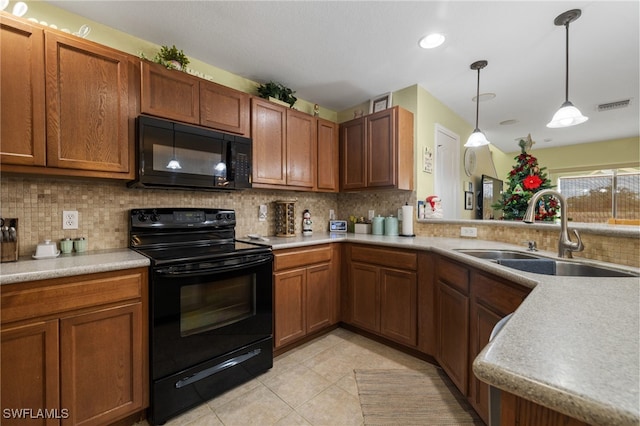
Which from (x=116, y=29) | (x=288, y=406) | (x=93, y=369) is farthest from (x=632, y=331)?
→ (x=116, y=29)

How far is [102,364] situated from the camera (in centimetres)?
136

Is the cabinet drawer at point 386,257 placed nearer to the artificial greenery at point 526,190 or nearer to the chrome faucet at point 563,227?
the chrome faucet at point 563,227

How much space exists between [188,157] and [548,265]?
2.41 metres

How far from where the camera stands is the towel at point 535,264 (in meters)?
1.55

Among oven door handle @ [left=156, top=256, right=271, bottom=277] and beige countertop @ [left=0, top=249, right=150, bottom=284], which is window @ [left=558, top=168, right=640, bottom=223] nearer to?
oven door handle @ [left=156, top=256, right=271, bottom=277]

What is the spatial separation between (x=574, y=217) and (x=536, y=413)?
6566 mm

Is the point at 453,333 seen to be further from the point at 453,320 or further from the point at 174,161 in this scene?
the point at 174,161

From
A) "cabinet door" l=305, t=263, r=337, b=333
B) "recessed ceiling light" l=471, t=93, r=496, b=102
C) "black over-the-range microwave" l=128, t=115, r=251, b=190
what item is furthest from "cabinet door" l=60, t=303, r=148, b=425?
"recessed ceiling light" l=471, t=93, r=496, b=102

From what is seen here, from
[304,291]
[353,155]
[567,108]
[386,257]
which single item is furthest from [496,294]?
[353,155]

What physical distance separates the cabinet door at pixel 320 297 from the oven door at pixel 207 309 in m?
0.44

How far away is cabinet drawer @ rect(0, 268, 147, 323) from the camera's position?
115 centimetres

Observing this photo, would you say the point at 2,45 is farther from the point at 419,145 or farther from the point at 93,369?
the point at 419,145

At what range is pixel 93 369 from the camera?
4.40ft

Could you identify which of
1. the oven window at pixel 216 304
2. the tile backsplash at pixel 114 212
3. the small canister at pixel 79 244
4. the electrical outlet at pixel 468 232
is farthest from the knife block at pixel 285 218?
the electrical outlet at pixel 468 232
